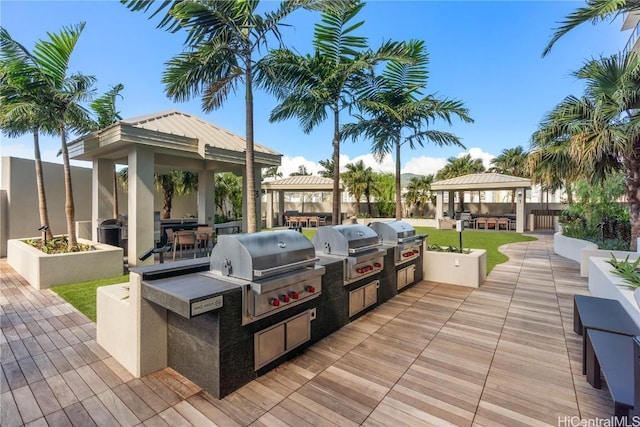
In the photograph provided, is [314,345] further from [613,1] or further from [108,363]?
[613,1]

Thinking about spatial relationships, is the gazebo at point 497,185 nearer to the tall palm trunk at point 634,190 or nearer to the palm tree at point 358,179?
the palm tree at point 358,179

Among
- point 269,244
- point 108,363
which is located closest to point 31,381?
point 108,363

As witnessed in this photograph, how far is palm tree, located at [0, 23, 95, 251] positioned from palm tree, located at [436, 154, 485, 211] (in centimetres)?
2463

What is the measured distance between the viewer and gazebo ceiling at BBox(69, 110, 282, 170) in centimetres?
622

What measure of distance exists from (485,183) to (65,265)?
18.0 meters

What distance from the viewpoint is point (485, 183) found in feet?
53.4

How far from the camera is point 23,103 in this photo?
539 cm

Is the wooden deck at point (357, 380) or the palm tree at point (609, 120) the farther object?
the palm tree at point (609, 120)

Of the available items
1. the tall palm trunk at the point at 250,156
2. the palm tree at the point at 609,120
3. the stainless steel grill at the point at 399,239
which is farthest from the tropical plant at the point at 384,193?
the tall palm trunk at the point at 250,156

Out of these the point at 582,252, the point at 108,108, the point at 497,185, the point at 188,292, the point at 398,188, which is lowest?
the point at 582,252

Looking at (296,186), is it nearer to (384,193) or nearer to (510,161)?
(384,193)

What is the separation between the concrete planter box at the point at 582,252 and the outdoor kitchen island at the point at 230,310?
254 inches

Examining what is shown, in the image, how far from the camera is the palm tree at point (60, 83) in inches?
212

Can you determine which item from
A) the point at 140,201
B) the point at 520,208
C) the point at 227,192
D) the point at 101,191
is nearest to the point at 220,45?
the point at 140,201
